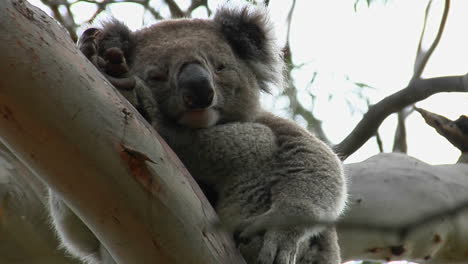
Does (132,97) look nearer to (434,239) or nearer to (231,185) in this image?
(231,185)

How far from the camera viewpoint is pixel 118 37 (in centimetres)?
312

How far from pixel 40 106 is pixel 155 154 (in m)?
0.40

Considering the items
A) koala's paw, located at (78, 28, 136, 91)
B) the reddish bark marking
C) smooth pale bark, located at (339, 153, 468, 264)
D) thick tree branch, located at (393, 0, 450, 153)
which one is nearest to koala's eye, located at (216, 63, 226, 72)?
koala's paw, located at (78, 28, 136, 91)

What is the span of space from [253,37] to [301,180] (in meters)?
0.97

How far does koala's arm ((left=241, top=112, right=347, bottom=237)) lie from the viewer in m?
2.57

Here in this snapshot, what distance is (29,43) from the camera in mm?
2037

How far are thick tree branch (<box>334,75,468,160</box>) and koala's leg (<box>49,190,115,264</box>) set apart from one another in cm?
192

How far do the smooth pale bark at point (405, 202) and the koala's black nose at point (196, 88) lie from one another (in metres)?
1.60

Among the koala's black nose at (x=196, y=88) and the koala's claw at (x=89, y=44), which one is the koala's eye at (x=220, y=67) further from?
the koala's claw at (x=89, y=44)

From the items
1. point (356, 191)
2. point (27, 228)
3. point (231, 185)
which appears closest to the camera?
point (231, 185)

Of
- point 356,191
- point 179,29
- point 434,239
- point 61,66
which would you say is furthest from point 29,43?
point 434,239

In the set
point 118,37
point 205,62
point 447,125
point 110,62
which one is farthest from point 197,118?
point 447,125

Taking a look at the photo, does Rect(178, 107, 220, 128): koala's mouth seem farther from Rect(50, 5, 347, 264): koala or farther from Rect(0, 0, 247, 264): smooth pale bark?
Rect(0, 0, 247, 264): smooth pale bark

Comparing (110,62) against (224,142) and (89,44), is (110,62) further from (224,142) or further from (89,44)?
(224,142)
